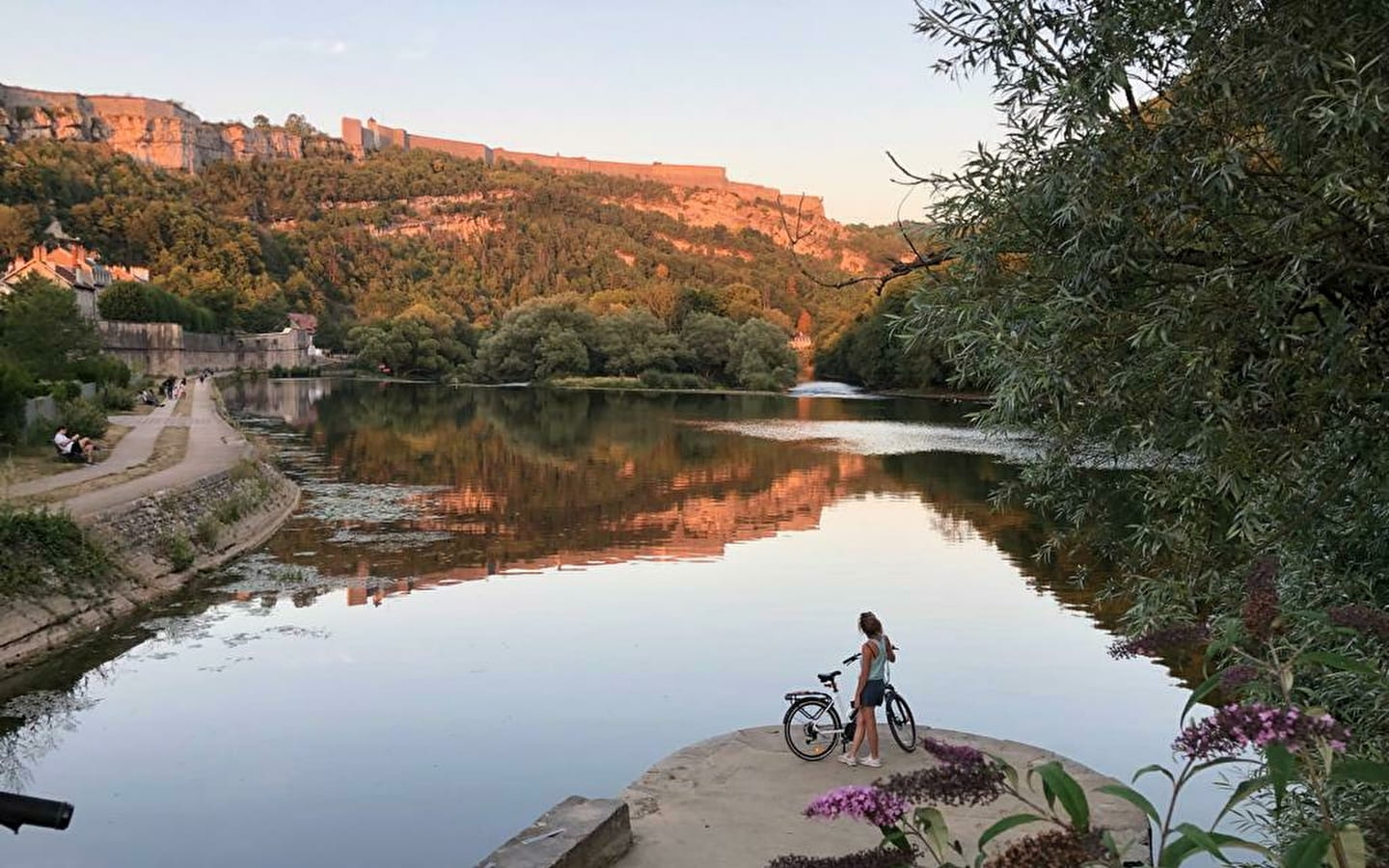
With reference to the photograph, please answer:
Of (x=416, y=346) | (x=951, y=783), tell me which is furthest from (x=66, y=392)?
(x=416, y=346)

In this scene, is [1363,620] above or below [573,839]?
above

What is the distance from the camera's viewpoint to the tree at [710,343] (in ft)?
335

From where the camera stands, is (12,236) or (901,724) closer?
(901,724)

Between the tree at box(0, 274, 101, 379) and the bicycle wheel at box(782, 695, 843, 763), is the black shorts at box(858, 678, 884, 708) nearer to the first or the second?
the bicycle wheel at box(782, 695, 843, 763)

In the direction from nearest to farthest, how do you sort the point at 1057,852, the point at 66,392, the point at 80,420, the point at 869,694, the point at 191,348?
the point at 1057,852 → the point at 869,694 → the point at 80,420 → the point at 66,392 → the point at 191,348

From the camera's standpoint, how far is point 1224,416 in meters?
6.64

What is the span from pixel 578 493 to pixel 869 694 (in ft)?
74.7

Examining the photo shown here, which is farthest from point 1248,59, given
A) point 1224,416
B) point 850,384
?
point 850,384

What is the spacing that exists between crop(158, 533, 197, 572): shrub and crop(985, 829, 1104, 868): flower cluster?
19.1 m

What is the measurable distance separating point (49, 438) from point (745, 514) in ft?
57.8

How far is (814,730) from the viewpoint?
9.89m

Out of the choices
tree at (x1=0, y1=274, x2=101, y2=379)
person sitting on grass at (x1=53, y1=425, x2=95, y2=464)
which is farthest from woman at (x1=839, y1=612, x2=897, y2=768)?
tree at (x1=0, y1=274, x2=101, y2=379)

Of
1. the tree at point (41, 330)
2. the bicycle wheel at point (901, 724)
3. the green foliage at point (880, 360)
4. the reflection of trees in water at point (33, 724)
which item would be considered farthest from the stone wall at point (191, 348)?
the bicycle wheel at point (901, 724)

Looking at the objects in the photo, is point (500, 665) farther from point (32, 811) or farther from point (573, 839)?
point (32, 811)
